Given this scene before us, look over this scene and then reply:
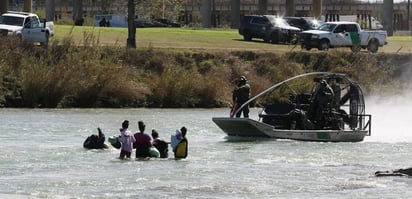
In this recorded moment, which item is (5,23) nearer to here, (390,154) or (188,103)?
(188,103)

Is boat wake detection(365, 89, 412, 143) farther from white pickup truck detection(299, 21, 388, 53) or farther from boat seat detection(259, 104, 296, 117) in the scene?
white pickup truck detection(299, 21, 388, 53)

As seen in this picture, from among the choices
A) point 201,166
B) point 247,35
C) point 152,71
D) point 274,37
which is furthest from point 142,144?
point 247,35

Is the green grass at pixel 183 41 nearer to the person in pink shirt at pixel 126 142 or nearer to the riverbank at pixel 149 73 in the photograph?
the riverbank at pixel 149 73

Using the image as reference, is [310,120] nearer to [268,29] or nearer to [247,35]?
[268,29]

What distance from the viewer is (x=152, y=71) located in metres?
57.5

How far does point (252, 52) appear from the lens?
62.9 m

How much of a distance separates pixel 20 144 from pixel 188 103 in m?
20.6

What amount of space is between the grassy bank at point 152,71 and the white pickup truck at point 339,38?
2.12 metres

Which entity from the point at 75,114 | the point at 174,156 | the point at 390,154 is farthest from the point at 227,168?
the point at 75,114

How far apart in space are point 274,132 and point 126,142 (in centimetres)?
752

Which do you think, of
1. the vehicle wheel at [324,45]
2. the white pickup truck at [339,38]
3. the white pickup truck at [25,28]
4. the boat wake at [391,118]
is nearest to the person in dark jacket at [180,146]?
the boat wake at [391,118]

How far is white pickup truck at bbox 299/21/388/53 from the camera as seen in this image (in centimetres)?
6806

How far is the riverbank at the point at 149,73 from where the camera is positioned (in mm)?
51812

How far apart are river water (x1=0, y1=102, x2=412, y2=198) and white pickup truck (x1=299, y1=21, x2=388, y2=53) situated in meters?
23.6
